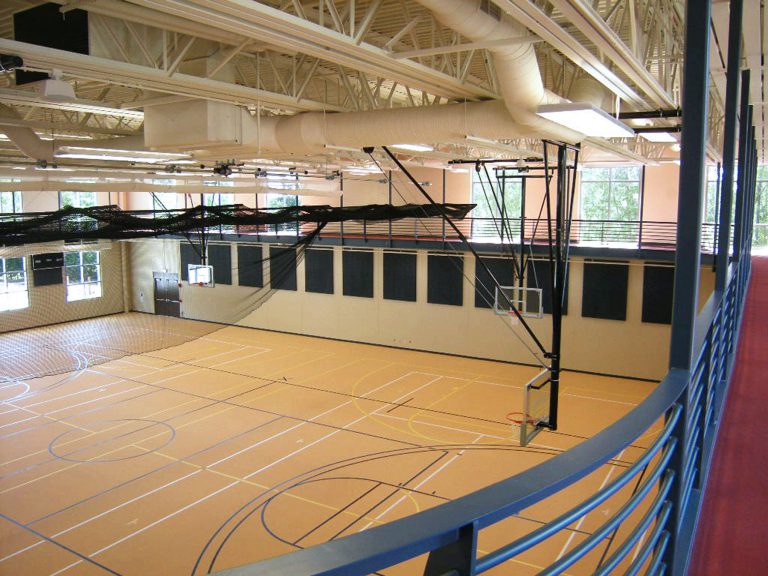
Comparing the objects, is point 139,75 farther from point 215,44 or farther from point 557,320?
point 557,320

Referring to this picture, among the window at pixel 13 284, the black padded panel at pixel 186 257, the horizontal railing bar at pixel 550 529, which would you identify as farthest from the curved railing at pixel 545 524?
the window at pixel 13 284

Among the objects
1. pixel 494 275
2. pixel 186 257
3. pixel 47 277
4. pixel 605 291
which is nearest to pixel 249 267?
pixel 186 257

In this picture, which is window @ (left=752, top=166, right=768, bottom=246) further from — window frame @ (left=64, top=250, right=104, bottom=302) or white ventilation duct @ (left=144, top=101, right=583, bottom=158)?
window frame @ (left=64, top=250, right=104, bottom=302)

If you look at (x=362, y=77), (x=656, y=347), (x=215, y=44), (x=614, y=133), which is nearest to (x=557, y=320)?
(x=614, y=133)

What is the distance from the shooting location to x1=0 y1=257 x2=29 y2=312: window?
81.5 feet

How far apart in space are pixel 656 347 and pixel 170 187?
45.7 feet

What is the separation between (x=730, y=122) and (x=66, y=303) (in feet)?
91.4

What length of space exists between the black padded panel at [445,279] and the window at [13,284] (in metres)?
16.9

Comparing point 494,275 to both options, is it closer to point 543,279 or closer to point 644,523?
point 543,279

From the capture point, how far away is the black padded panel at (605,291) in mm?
18141

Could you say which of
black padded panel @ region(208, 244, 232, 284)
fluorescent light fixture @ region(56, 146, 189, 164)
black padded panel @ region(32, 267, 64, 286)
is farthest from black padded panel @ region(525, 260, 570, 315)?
black padded panel @ region(32, 267, 64, 286)

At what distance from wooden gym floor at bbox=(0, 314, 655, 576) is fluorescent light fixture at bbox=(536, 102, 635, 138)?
503cm

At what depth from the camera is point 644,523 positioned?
175 centimetres

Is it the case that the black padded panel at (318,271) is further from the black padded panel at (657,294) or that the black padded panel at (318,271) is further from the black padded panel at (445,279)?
the black padded panel at (657,294)
